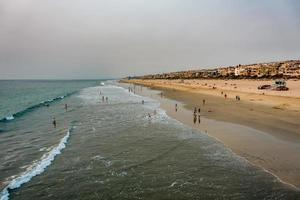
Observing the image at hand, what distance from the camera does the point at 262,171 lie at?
55.6ft

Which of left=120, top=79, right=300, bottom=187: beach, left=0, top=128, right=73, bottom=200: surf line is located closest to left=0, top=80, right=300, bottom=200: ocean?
left=0, top=128, right=73, bottom=200: surf line

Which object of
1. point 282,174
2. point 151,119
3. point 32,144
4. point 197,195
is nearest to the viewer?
point 197,195

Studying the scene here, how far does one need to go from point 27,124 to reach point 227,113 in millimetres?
22692

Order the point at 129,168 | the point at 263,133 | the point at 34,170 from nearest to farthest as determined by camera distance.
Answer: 1. the point at 129,168
2. the point at 34,170
3. the point at 263,133

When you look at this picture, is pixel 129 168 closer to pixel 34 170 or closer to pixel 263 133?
pixel 34 170

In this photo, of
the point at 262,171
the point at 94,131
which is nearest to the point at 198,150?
the point at 262,171

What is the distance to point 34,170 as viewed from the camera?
19.1 m

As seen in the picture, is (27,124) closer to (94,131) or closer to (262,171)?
(94,131)

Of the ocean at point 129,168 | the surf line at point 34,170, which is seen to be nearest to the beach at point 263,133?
the ocean at point 129,168

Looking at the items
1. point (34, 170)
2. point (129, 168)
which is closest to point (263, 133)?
point (129, 168)

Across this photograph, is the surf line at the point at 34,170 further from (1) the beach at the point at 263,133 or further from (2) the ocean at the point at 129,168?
(1) the beach at the point at 263,133

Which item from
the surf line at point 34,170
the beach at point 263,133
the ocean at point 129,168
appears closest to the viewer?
the ocean at point 129,168

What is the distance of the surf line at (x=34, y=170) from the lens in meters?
15.9

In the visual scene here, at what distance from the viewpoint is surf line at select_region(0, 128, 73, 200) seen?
52.2ft
